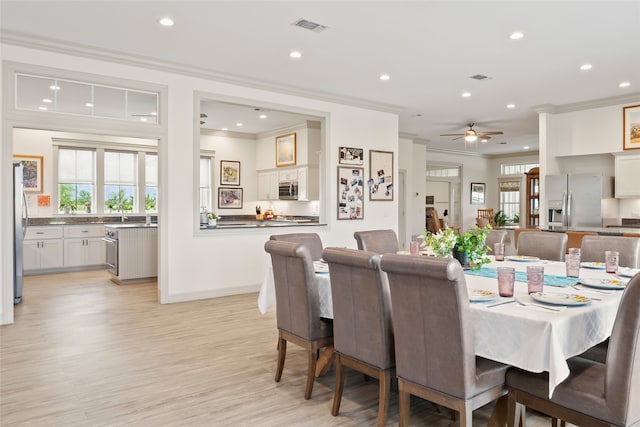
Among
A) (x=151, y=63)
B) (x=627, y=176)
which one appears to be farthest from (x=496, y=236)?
(x=151, y=63)

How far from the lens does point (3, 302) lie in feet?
14.1

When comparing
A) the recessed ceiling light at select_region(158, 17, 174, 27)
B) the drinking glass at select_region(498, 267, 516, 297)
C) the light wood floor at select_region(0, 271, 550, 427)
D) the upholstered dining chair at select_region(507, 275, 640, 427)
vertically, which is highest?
the recessed ceiling light at select_region(158, 17, 174, 27)

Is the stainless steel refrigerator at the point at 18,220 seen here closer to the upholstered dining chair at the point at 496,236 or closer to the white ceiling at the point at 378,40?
the white ceiling at the point at 378,40

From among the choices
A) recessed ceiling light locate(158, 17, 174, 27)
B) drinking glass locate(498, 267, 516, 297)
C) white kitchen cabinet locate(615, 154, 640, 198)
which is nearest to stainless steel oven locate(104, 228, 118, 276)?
recessed ceiling light locate(158, 17, 174, 27)

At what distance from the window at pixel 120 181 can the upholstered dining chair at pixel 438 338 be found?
26.2ft

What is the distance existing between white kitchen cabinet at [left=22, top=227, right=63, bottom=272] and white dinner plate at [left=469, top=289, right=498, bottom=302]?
7.55m

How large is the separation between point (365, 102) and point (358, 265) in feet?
16.8

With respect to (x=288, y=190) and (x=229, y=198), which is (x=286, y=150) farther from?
(x=229, y=198)

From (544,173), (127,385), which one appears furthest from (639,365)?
(544,173)

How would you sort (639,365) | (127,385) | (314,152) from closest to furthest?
(639,365), (127,385), (314,152)

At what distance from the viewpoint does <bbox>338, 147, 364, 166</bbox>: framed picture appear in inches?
265

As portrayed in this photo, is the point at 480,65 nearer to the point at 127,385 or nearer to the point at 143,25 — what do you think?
the point at 143,25

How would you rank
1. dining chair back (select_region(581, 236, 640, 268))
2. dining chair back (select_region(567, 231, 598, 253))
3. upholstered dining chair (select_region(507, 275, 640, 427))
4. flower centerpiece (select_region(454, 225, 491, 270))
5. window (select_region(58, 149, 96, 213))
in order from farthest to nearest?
window (select_region(58, 149, 96, 213)) < dining chair back (select_region(567, 231, 598, 253)) < dining chair back (select_region(581, 236, 640, 268)) < flower centerpiece (select_region(454, 225, 491, 270)) < upholstered dining chair (select_region(507, 275, 640, 427))

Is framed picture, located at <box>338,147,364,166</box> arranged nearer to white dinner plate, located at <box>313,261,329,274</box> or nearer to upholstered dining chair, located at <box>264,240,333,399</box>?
white dinner plate, located at <box>313,261,329,274</box>
